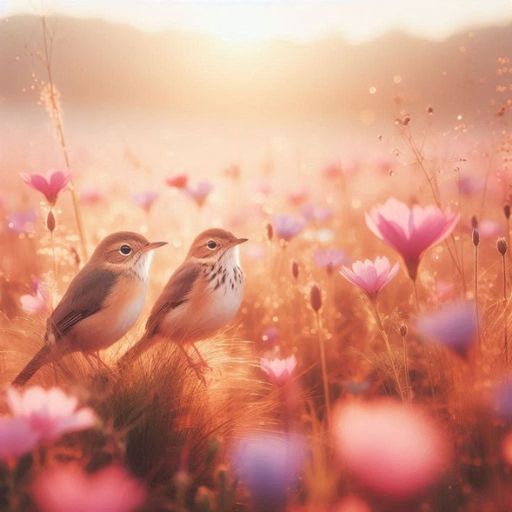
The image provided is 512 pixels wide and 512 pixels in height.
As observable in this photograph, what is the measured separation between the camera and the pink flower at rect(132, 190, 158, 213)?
3.79 m

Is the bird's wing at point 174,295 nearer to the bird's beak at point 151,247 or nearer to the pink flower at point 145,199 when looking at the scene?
the bird's beak at point 151,247

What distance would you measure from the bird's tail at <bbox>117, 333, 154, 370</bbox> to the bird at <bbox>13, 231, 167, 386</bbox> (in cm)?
8

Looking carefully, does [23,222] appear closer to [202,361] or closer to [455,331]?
[202,361]

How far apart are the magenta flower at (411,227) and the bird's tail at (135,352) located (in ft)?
3.43

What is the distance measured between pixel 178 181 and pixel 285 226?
607 millimetres

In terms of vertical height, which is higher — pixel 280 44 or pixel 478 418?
pixel 280 44

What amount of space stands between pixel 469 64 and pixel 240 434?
158 cm

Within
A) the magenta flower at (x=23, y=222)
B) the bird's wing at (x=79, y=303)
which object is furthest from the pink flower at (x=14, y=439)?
the magenta flower at (x=23, y=222)

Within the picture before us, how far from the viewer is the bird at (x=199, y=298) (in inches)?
106

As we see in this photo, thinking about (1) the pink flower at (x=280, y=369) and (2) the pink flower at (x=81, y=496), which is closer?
(2) the pink flower at (x=81, y=496)

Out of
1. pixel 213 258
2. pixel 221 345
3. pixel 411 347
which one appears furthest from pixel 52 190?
pixel 411 347

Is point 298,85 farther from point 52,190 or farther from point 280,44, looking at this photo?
point 52,190

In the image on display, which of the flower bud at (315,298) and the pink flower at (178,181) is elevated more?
the pink flower at (178,181)

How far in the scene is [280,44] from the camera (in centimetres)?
489
